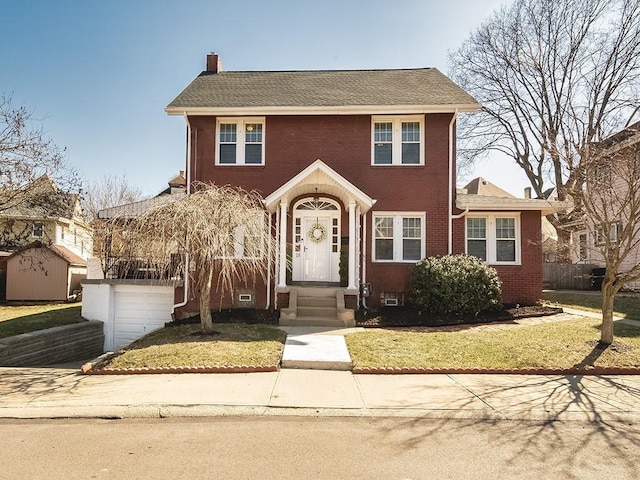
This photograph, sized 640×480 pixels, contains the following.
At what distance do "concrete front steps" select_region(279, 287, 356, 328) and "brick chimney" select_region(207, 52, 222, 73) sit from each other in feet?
34.1

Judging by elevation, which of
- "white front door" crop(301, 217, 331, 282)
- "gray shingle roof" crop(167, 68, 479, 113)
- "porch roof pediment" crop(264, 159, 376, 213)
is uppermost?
"gray shingle roof" crop(167, 68, 479, 113)

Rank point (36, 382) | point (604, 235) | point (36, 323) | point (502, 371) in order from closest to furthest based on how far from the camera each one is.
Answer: point (36, 382)
point (502, 371)
point (604, 235)
point (36, 323)

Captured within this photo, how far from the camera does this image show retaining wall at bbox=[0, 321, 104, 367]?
9164 millimetres

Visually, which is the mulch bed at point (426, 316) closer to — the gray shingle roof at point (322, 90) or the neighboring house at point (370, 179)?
the neighboring house at point (370, 179)

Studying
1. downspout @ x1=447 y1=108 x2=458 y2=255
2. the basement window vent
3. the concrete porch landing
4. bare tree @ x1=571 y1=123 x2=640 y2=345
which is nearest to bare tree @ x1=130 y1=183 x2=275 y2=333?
the concrete porch landing

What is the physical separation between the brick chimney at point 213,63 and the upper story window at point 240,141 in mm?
4110

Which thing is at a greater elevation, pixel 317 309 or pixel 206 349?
pixel 317 309

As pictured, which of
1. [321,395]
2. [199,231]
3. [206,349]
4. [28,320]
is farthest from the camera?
[28,320]

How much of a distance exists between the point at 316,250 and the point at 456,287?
4.56 metres

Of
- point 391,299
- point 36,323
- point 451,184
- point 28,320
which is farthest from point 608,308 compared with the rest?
point 28,320

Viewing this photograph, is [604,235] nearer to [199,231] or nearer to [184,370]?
[199,231]

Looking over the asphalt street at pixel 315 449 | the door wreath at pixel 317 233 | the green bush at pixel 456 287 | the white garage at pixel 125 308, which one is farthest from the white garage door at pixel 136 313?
the green bush at pixel 456 287

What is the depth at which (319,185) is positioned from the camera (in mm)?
12664

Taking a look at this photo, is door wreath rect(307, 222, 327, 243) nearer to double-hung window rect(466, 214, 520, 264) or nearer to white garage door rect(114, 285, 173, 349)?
white garage door rect(114, 285, 173, 349)
